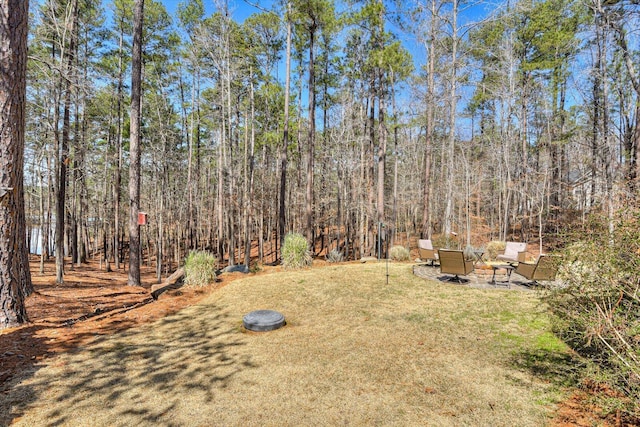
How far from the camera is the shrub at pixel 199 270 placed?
7129 mm

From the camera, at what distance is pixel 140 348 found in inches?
153

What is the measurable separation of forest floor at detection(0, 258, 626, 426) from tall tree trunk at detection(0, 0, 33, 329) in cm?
48

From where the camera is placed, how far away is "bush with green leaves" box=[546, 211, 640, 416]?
2244 mm

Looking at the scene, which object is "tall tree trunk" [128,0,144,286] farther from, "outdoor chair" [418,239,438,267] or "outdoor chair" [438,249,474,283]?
"outdoor chair" [418,239,438,267]

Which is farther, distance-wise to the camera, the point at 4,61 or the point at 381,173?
the point at 381,173

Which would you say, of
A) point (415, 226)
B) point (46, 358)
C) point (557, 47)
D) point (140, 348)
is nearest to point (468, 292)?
point (140, 348)

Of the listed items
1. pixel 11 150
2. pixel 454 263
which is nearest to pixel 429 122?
pixel 454 263

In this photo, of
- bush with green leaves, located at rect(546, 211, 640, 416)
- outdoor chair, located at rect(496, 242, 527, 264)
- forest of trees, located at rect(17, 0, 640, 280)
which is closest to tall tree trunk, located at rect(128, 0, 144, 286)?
forest of trees, located at rect(17, 0, 640, 280)

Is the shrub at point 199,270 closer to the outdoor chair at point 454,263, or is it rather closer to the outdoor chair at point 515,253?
the outdoor chair at point 454,263

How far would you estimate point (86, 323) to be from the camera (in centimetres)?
468

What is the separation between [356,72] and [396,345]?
15.0 m

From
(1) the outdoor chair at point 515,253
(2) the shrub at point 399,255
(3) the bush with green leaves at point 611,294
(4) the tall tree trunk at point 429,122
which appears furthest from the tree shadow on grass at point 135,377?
(4) the tall tree trunk at point 429,122

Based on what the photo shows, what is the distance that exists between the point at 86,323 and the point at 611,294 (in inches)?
272

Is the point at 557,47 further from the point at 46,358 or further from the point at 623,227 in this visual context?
the point at 46,358
